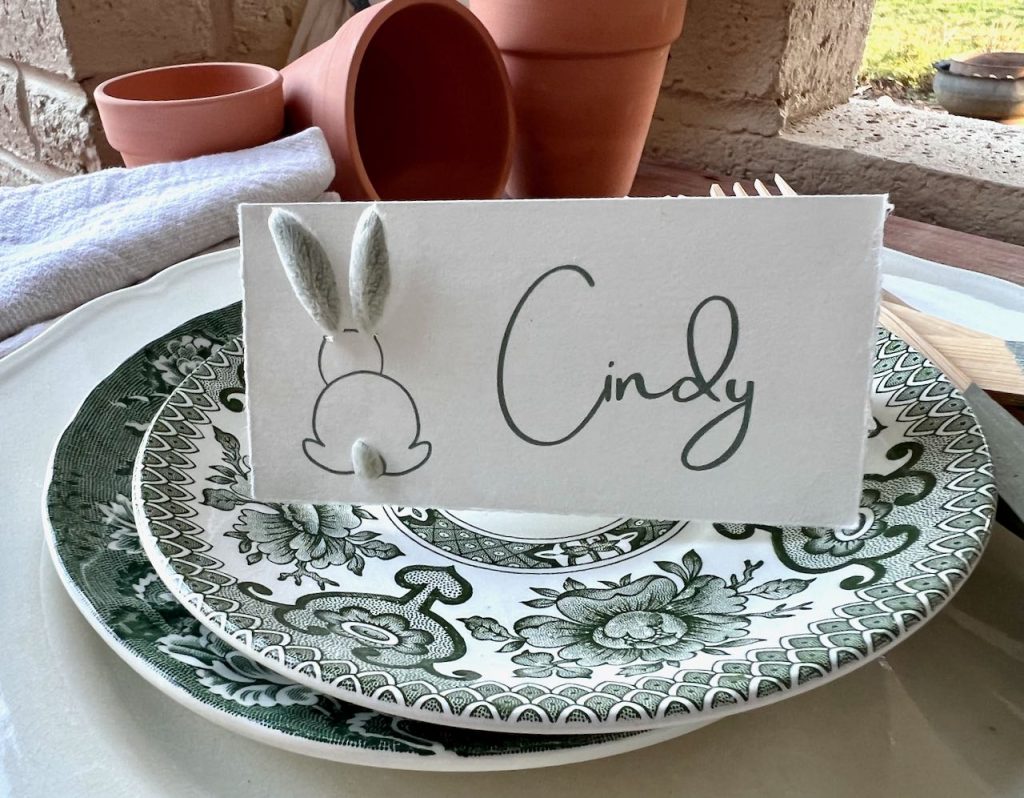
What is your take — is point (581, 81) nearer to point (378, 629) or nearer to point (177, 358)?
point (177, 358)

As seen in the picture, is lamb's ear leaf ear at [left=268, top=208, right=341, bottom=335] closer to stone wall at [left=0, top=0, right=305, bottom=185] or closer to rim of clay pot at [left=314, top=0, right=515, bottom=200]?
rim of clay pot at [left=314, top=0, right=515, bottom=200]

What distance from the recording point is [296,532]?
1.35ft

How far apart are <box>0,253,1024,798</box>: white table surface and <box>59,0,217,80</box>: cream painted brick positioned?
889 mm

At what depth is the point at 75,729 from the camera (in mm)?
314

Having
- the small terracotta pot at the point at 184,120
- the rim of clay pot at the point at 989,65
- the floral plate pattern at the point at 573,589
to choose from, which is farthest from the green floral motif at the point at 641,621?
the rim of clay pot at the point at 989,65

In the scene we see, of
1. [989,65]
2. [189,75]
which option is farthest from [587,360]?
[989,65]

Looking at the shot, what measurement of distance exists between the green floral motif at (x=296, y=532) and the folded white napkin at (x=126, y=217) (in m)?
0.31

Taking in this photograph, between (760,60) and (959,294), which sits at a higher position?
(760,60)

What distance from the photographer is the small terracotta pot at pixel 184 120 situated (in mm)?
790

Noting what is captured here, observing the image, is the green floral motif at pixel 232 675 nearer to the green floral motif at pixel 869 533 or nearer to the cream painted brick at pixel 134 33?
the green floral motif at pixel 869 533

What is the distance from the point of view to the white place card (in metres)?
0.34

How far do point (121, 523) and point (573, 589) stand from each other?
212 mm

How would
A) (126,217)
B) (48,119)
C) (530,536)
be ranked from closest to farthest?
(530,536) < (126,217) < (48,119)

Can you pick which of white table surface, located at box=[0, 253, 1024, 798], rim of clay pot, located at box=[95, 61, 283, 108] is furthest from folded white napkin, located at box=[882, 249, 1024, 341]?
rim of clay pot, located at box=[95, 61, 283, 108]
